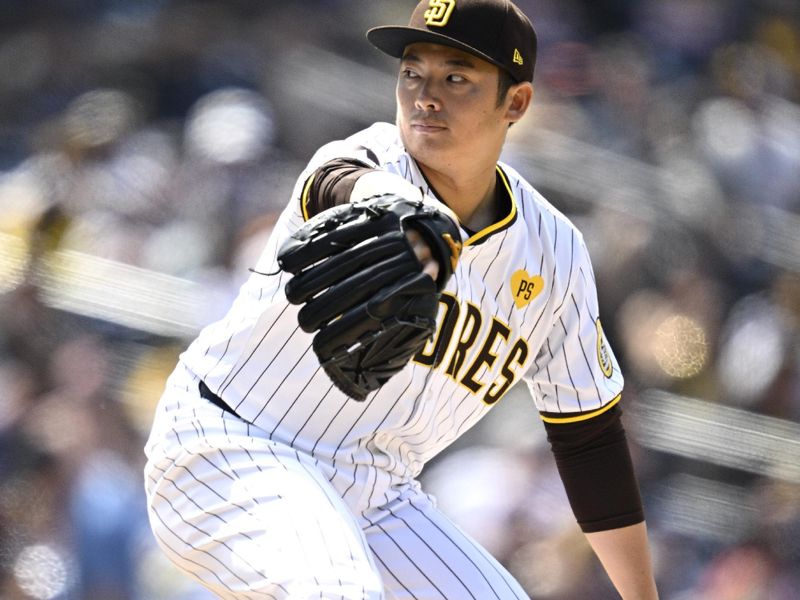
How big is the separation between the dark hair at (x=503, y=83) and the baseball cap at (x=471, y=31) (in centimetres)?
2

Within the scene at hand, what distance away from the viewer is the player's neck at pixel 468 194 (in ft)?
8.79

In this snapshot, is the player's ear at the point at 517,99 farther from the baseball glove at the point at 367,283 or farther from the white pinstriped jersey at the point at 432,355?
the baseball glove at the point at 367,283

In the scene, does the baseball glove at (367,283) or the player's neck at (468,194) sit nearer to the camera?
the baseball glove at (367,283)

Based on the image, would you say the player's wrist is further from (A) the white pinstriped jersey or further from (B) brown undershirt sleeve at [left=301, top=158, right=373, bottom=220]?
(A) the white pinstriped jersey

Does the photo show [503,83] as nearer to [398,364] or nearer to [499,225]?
[499,225]

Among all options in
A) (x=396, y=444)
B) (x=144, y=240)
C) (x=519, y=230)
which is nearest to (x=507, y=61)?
(x=519, y=230)

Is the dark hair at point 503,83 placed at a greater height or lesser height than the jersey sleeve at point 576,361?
greater

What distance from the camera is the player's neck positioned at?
2.68 metres

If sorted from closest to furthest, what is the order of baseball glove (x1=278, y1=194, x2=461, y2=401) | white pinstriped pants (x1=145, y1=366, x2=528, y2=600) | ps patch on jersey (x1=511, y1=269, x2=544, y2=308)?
baseball glove (x1=278, y1=194, x2=461, y2=401) < white pinstriped pants (x1=145, y1=366, x2=528, y2=600) < ps patch on jersey (x1=511, y1=269, x2=544, y2=308)

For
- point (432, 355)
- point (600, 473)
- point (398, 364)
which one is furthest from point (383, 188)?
point (600, 473)

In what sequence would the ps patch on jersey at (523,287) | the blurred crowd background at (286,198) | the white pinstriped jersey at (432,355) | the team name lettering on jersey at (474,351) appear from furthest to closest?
the blurred crowd background at (286,198) → the ps patch on jersey at (523,287) → the team name lettering on jersey at (474,351) → the white pinstriped jersey at (432,355)

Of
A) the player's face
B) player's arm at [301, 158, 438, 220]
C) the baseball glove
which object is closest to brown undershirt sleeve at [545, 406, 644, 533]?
the player's face

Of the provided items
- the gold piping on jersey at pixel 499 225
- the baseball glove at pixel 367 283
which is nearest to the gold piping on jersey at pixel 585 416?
the gold piping on jersey at pixel 499 225

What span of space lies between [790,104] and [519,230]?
135 inches
